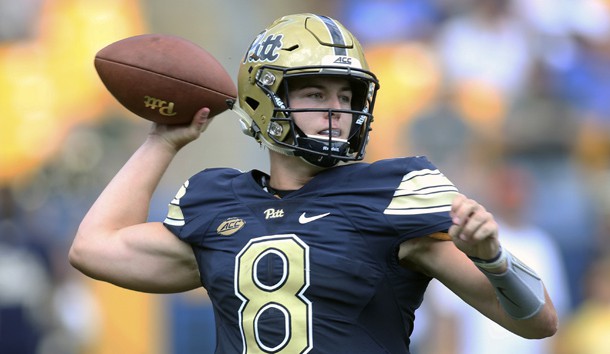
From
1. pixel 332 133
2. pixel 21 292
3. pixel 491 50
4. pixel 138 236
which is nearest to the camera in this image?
pixel 332 133

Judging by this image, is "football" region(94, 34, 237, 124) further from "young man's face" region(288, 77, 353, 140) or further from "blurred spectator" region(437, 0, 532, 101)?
"blurred spectator" region(437, 0, 532, 101)

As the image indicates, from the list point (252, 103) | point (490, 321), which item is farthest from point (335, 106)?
point (490, 321)

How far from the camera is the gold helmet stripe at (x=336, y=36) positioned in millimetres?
3402

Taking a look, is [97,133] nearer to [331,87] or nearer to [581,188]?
[581,188]

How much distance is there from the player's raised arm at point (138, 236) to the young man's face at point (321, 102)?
1.21 feet

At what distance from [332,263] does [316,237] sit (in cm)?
9

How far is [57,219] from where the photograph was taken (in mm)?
8648

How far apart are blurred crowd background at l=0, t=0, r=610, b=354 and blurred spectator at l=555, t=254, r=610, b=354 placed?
0.04 feet

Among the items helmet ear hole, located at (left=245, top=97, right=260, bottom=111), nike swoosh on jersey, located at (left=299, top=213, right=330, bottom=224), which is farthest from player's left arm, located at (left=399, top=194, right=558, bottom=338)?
helmet ear hole, located at (left=245, top=97, right=260, bottom=111)

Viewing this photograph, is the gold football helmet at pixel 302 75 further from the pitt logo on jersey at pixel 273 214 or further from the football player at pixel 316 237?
the pitt logo on jersey at pixel 273 214

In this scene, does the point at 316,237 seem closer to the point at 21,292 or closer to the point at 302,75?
the point at 302,75

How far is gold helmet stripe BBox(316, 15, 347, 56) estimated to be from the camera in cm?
340

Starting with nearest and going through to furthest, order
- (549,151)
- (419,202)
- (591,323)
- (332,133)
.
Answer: (419,202) → (332,133) → (591,323) → (549,151)

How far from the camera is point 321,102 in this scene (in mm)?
3412
